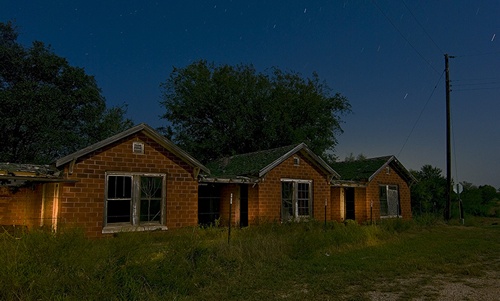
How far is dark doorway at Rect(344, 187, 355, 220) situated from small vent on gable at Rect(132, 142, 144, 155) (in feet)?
47.4

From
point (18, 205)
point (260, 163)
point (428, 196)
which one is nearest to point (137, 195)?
point (18, 205)

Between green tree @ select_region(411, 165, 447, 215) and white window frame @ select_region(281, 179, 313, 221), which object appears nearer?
white window frame @ select_region(281, 179, 313, 221)

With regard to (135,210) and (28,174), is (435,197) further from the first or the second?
(28,174)

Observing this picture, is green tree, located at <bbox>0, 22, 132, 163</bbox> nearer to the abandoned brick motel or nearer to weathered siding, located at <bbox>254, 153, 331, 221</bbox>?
the abandoned brick motel

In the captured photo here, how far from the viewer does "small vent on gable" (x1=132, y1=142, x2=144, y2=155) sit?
556 inches

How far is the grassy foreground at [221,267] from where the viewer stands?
6094mm

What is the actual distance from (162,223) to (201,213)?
14.6ft

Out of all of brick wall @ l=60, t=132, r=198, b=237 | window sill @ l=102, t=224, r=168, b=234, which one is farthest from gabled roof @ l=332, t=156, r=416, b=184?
window sill @ l=102, t=224, r=168, b=234

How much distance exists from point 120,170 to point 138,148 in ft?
3.45

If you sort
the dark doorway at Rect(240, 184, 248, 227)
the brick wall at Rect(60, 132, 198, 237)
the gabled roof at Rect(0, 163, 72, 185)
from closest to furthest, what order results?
the gabled roof at Rect(0, 163, 72, 185) < the brick wall at Rect(60, 132, 198, 237) < the dark doorway at Rect(240, 184, 248, 227)

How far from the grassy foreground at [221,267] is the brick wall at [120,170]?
1874 millimetres

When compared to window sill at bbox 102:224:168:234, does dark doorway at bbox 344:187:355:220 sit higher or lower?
higher

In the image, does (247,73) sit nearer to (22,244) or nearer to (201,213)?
(201,213)

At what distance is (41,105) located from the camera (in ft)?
80.8
